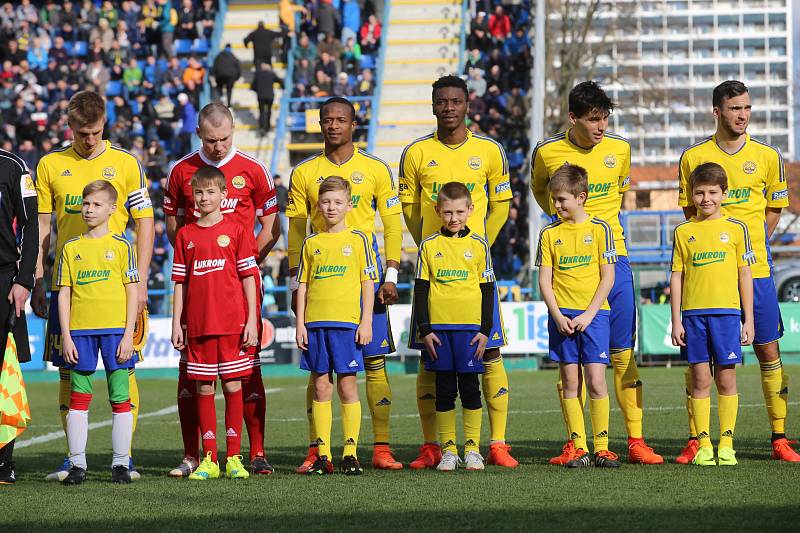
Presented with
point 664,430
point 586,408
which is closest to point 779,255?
point 586,408

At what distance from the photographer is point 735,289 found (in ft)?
25.2

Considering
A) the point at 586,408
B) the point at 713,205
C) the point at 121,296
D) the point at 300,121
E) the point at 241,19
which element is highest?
the point at 241,19

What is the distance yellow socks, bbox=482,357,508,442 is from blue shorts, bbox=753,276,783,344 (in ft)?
5.46

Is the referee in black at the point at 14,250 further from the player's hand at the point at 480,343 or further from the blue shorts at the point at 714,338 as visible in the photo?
the blue shorts at the point at 714,338

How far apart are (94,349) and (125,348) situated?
22 cm

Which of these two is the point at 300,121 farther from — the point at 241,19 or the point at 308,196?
the point at 308,196

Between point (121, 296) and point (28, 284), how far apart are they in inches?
21.3

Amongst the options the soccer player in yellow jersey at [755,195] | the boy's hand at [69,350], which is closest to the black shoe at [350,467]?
the boy's hand at [69,350]

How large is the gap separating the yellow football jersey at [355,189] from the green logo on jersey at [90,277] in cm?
127

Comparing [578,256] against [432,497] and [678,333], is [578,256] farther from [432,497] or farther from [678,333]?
[432,497]

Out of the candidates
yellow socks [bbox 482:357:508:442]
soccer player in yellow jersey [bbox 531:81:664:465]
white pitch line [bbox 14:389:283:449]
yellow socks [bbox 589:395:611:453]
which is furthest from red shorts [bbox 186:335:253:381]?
white pitch line [bbox 14:389:283:449]

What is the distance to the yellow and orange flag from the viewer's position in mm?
7293

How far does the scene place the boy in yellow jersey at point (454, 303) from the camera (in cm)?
762

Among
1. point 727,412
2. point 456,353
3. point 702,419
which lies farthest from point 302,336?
point 727,412
